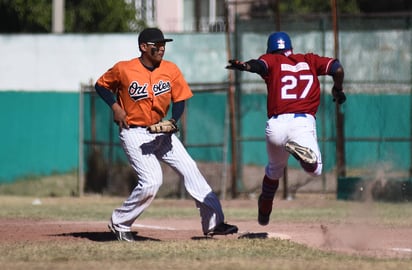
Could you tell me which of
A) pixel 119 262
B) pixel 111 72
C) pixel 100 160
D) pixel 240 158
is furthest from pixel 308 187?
pixel 119 262

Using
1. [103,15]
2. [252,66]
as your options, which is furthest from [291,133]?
[103,15]

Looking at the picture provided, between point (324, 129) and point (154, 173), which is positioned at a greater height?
point (324, 129)

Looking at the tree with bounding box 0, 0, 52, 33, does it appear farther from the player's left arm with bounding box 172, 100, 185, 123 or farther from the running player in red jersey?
the running player in red jersey

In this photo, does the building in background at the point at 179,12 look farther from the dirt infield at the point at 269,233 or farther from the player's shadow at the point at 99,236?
the player's shadow at the point at 99,236

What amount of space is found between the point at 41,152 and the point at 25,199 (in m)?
3.13

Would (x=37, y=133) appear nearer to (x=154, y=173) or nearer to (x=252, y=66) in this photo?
(x=154, y=173)

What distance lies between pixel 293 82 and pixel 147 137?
5.26 ft

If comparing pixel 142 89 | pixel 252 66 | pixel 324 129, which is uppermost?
pixel 252 66

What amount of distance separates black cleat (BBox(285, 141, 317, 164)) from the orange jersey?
1318 mm

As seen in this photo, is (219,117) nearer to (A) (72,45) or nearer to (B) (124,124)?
(A) (72,45)

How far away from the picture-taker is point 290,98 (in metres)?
10.8

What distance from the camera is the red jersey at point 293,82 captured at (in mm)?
10844

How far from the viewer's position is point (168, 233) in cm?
1223

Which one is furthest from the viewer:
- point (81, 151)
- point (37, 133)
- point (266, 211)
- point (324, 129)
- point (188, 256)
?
point (37, 133)
